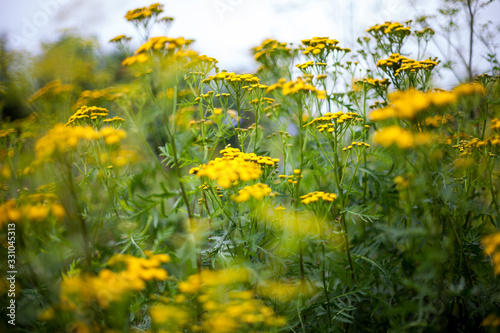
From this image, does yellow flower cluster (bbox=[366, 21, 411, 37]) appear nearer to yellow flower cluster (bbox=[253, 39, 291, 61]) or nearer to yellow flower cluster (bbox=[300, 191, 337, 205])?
yellow flower cluster (bbox=[253, 39, 291, 61])

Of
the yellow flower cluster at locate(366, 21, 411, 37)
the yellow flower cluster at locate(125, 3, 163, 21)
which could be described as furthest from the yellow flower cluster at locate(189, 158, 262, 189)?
the yellow flower cluster at locate(366, 21, 411, 37)

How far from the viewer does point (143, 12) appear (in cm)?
209

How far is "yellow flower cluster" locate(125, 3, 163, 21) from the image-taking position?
2078 millimetres

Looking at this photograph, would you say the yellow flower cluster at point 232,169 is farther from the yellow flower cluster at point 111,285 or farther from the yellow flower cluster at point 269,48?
the yellow flower cluster at point 269,48

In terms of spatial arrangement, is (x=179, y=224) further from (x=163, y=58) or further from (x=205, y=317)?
(x=163, y=58)

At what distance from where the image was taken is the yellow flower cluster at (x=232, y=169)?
1833 millimetres

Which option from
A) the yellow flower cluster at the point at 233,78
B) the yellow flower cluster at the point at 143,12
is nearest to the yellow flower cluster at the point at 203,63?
the yellow flower cluster at the point at 233,78

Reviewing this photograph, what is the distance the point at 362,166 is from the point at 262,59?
137 cm

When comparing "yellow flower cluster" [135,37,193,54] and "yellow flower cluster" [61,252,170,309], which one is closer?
"yellow flower cluster" [61,252,170,309]

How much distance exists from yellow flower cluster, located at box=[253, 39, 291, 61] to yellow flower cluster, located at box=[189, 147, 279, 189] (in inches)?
47.7

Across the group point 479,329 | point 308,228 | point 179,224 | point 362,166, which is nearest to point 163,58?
point 308,228

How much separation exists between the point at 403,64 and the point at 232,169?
151 centimetres

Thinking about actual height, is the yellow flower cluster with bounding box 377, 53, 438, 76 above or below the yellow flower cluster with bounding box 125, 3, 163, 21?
below

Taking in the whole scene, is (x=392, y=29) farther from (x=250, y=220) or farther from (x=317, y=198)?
(x=250, y=220)
